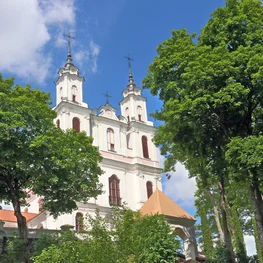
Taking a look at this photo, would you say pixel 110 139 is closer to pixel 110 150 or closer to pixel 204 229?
pixel 110 150

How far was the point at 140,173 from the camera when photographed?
38844 millimetres

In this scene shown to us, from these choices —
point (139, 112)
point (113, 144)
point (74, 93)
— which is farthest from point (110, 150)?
point (139, 112)

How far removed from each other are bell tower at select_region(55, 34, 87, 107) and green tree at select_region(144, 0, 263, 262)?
762 inches

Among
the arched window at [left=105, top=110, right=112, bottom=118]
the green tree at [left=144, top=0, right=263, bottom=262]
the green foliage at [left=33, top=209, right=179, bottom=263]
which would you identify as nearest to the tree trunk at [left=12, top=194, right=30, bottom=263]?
the green foliage at [left=33, top=209, right=179, bottom=263]

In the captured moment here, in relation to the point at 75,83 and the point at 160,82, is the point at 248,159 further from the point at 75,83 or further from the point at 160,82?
the point at 75,83

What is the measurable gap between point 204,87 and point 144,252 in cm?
821

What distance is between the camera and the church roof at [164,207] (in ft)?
88.8

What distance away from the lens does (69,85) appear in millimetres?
38688

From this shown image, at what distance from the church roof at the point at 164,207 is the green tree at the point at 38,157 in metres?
7.14

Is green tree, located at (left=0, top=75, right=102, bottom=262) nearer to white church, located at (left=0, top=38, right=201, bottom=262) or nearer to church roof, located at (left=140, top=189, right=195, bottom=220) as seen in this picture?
church roof, located at (left=140, top=189, right=195, bottom=220)

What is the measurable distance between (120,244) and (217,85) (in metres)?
7.88

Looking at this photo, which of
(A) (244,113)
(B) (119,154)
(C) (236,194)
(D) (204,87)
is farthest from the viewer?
(B) (119,154)

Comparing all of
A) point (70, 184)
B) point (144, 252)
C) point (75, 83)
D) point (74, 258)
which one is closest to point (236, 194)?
point (144, 252)

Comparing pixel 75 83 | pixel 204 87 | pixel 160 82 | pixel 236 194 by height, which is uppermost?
pixel 75 83
